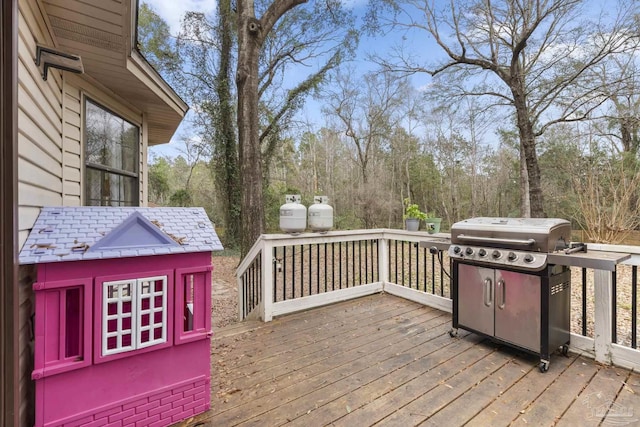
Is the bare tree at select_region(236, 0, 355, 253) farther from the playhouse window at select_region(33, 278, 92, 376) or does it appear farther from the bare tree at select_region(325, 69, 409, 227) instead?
the playhouse window at select_region(33, 278, 92, 376)

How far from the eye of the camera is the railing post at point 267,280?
124 inches

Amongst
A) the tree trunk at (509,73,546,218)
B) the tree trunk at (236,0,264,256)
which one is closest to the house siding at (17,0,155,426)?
the tree trunk at (236,0,264,256)

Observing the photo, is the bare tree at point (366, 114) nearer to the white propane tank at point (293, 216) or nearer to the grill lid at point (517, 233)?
the white propane tank at point (293, 216)

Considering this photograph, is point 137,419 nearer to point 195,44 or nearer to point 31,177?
point 31,177

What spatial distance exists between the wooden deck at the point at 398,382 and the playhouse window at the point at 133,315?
1.87 feet

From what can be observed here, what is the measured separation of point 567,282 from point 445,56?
800 cm

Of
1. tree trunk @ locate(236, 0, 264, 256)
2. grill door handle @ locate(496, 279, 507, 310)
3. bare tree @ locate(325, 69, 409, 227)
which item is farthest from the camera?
bare tree @ locate(325, 69, 409, 227)

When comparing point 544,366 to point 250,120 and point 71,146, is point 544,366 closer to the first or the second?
point 71,146

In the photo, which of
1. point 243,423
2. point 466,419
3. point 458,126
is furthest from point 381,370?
point 458,126

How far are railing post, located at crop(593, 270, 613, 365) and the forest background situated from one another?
4.14 meters

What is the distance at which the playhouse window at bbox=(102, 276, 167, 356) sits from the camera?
153 cm

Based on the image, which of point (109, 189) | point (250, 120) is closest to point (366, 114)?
point (250, 120)

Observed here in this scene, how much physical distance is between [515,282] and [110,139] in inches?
163

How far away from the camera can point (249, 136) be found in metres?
5.27
